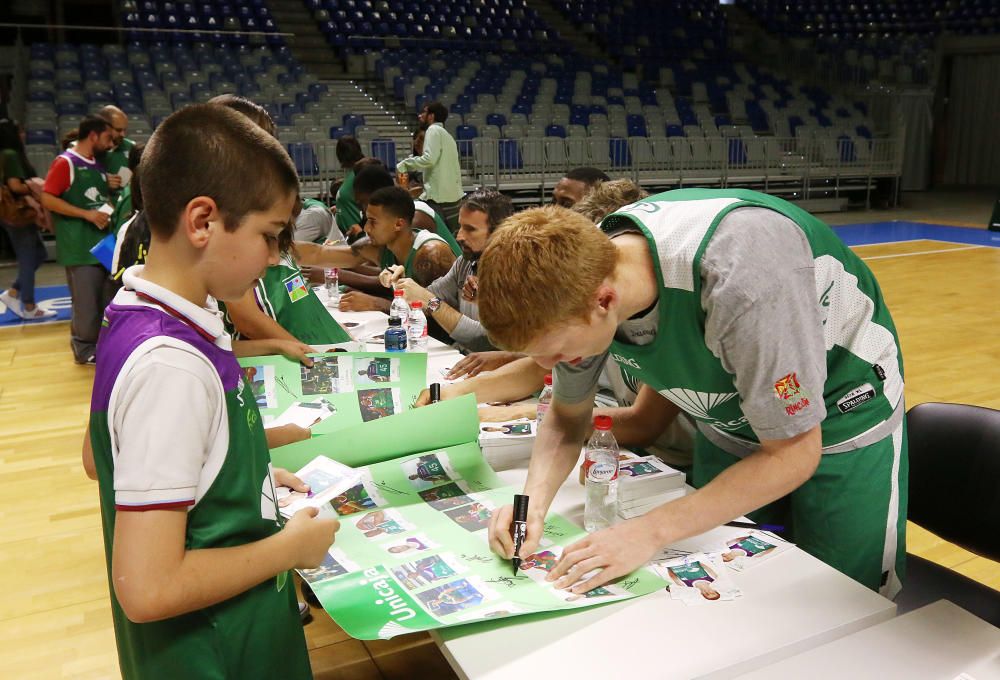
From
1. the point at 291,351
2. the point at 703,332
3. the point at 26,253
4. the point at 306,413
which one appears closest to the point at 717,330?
the point at 703,332

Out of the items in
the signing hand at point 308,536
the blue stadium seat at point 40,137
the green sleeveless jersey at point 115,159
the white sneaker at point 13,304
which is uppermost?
the blue stadium seat at point 40,137

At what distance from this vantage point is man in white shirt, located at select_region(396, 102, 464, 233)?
725 centimetres

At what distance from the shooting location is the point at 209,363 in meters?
1.06

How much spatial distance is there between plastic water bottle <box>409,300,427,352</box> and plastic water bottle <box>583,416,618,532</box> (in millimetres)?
1551

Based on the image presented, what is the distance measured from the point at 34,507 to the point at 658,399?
9.11 ft

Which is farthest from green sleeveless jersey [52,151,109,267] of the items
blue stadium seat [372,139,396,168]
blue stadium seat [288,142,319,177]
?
blue stadium seat [372,139,396,168]

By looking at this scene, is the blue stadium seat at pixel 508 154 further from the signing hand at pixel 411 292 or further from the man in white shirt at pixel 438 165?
the signing hand at pixel 411 292

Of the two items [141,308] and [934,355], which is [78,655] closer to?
[141,308]

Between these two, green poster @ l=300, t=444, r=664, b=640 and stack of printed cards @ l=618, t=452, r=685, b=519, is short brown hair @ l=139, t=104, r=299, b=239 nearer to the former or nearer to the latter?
green poster @ l=300, t=444, r=664, b=640

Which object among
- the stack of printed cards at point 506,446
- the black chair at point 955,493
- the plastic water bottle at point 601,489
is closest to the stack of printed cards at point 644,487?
the plastic water bottle at point 601,489

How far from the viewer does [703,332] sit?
131 centimetres

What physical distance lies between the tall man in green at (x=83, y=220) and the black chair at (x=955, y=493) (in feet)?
16.5

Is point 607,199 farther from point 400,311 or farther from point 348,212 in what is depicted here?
point 348,212

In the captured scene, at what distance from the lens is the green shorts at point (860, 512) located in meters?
1.57
